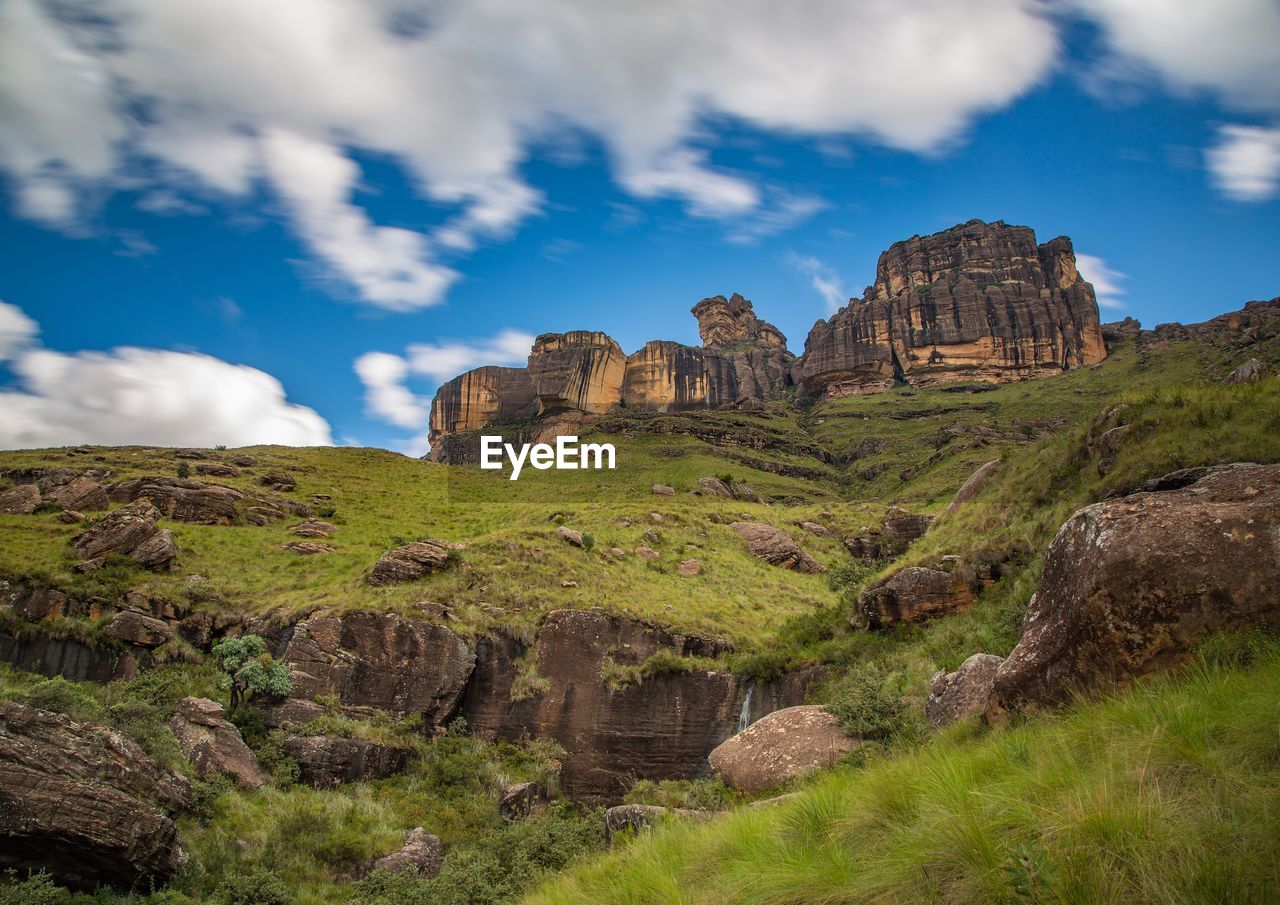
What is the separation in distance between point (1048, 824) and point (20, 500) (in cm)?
4563

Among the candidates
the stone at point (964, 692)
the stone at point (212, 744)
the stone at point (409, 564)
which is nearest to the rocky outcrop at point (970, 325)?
the stone at point (409, 564)

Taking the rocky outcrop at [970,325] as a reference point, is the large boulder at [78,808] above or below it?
below

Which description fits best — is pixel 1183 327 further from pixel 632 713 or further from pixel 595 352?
pixel 632 713

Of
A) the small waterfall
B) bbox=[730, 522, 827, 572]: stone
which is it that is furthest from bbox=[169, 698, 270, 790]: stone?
bbox=[730, 522, 827, 572]: stone

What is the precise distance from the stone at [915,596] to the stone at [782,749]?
6129 mm

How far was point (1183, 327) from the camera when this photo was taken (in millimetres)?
110188

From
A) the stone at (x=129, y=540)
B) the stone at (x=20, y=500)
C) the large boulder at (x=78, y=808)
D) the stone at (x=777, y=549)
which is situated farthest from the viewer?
the stone at (x=777, y=549)

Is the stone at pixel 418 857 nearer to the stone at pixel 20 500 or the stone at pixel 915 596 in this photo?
the stone at pixel 915 596

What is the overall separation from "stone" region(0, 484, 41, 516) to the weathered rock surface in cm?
2004

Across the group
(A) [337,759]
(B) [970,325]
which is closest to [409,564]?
(A) [337,759]

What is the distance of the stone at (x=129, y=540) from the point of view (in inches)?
1104

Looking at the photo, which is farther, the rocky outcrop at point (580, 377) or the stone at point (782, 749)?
the rocky outcrop at point (580, 377)

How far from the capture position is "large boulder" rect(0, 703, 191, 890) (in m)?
10.9

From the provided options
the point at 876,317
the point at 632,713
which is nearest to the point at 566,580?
the point at 632,713
